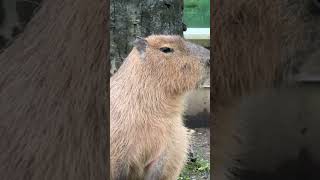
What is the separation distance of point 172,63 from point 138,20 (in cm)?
125

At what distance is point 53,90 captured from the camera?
101 centimetres

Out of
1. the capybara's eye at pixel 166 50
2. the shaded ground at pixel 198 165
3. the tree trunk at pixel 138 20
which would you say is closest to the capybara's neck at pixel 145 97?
the capybara's eye at pixel 166 50

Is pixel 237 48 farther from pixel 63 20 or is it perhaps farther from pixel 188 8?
pixel 188 8

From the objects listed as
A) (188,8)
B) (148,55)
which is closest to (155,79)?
(148,55)

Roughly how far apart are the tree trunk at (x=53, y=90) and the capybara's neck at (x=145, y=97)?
2.23 meters

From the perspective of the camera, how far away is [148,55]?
3.33 metres

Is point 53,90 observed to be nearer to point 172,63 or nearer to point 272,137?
point 272,137

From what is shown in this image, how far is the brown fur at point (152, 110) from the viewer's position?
10.5ft

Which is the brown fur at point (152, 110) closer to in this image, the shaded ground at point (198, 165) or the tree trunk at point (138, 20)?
the tree trunk at point (138, 20)

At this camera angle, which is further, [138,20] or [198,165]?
[198,165]

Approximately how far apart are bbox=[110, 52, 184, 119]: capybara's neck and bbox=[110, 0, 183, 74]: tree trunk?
44.6 inches

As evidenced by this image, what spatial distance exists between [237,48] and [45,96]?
33cm

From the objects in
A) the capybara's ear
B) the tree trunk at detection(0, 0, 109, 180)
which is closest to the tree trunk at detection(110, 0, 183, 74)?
the capybara's ear

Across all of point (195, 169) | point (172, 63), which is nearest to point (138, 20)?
point (172, 63)
